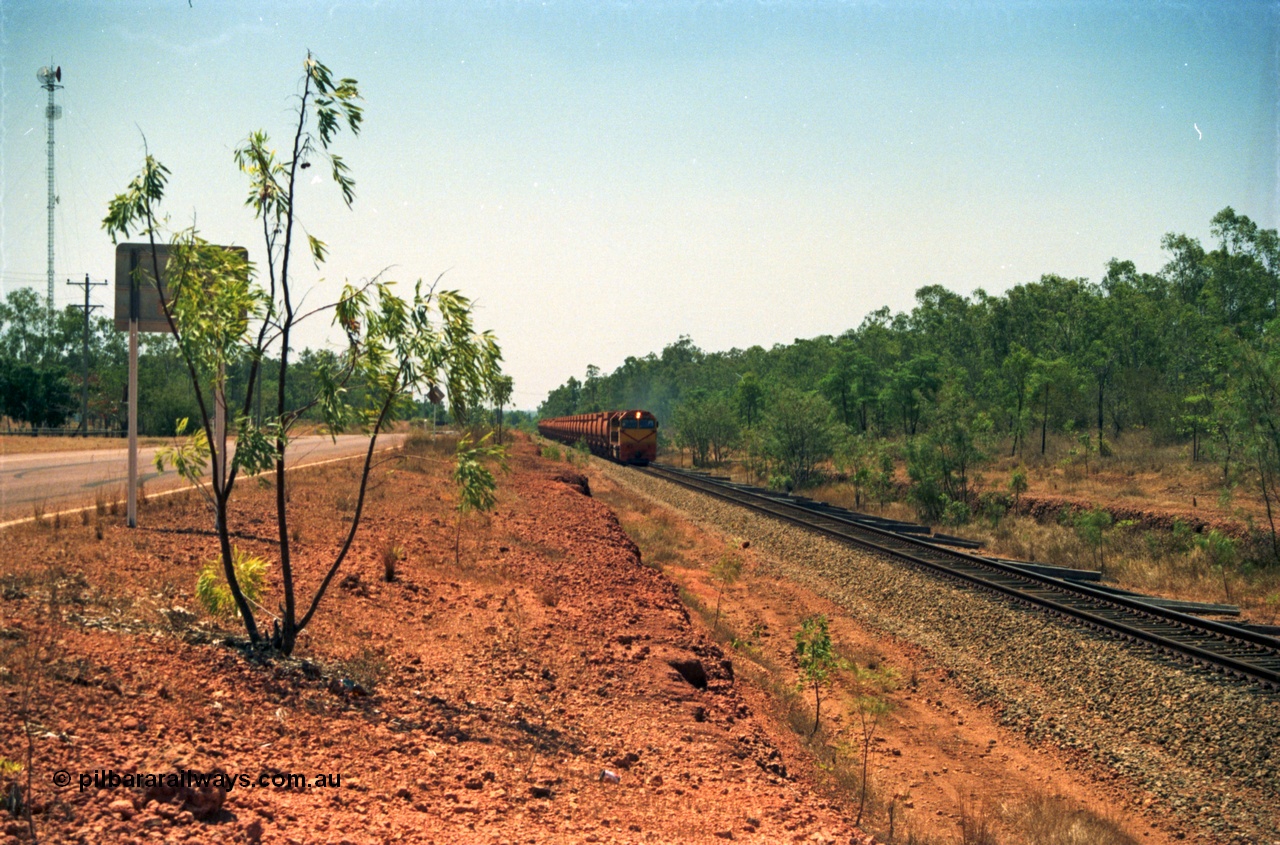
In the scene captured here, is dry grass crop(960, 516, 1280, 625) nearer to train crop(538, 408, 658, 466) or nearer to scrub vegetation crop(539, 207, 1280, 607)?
scrub vegetation crop(539, 207, 1280, 607)

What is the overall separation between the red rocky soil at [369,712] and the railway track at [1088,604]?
657 cm

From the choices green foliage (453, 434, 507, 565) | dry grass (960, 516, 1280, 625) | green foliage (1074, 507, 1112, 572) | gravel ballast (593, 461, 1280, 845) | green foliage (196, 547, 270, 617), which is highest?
green foliage (453, 434, 507, 565)

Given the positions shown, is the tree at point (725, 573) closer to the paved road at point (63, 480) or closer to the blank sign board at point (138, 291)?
the paved road at point (63, 480)

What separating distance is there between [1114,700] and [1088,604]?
441 cm

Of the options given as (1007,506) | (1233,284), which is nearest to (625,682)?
(1007,506)

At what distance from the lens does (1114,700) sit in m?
10.9

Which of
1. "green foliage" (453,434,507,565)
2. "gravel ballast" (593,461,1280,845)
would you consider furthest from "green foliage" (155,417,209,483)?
"gravel ballast" (593,461,1280,845)

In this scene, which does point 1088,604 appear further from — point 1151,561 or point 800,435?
point 800,435

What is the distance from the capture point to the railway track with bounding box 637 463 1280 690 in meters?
11.6

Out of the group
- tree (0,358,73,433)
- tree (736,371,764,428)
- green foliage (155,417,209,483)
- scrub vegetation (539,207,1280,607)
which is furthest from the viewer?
tree (736,371,764,428)

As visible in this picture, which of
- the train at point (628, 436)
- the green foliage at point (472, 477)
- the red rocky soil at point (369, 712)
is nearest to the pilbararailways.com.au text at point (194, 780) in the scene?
the red rocky soil at point (369, 712)

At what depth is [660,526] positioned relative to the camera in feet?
81.5

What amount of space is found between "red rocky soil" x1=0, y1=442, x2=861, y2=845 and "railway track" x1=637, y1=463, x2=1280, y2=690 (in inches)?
259

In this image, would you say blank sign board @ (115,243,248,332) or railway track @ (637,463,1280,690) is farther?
railway track @ (637,463,1280,690)
